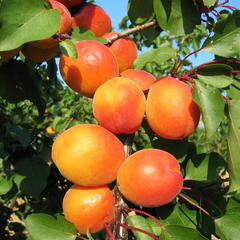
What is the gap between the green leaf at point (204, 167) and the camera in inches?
37.4

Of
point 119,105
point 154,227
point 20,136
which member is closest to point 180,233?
point 154,227

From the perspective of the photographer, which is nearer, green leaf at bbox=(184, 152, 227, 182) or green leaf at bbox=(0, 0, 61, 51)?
green leaf at bbox=(0, 0, 61, 51)

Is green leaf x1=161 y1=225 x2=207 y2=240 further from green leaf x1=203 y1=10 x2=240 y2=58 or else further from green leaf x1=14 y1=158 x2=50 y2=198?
green leaf x1=14 y1=158 x2=50 y2=198

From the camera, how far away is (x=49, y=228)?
0.85 meters

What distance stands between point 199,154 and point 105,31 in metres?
0.47

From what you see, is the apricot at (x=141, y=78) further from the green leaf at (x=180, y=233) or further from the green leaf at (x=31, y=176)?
the green leaf at (x=31, y=176)

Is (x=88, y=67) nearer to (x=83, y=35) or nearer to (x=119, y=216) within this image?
(x=83, y=35)

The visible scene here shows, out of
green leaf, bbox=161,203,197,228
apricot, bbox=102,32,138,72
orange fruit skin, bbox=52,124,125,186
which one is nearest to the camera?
orange fruit skin, bbox=52,124,125,186

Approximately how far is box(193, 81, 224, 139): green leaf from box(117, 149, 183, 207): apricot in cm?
12

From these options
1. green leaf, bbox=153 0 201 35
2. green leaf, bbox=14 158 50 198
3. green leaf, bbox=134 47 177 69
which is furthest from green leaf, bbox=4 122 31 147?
green leaf, bbox=153 0 201 35

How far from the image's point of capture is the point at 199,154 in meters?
0.99

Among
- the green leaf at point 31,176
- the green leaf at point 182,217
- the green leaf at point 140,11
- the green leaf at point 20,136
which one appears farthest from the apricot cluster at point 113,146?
the green leaf at point 20,136

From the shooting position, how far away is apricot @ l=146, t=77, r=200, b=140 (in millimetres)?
817

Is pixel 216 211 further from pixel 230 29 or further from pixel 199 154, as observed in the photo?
pixel 230 29
